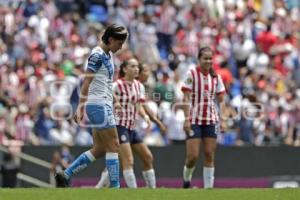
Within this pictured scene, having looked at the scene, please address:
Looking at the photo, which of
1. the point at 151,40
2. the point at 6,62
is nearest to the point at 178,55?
the point at 151,40

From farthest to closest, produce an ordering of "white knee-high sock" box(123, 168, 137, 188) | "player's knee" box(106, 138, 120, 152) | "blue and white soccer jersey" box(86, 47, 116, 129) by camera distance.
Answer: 1. "white knee-high sock" box(123, 168, 137, 188)
2. "player's knee" box(106, 138, 120, 152)
3. "blue and white soccer jersey" box(86, 47, 116, 129)

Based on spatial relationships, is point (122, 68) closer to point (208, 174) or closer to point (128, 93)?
point (128, 93)

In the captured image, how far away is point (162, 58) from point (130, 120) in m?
10.7

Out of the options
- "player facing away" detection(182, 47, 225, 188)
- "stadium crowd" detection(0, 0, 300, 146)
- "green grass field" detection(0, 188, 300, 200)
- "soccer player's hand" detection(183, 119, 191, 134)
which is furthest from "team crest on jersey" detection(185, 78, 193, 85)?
"stadium crowd" detection(0, 0, 300, 146)

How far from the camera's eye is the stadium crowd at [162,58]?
24312 millimetres

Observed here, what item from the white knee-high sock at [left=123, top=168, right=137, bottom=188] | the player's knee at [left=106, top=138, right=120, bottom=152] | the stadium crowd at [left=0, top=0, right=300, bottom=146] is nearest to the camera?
the player's knee at [left=106, top=138, right=120, bottom=152]

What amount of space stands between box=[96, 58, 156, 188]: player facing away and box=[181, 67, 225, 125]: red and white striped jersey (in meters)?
1.09

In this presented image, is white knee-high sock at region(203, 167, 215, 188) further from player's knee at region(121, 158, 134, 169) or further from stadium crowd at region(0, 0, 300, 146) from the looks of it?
stadium crowd at region(0, 0, 300, 146)

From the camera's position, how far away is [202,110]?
57.5ft

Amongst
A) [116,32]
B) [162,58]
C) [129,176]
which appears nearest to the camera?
[116,32]

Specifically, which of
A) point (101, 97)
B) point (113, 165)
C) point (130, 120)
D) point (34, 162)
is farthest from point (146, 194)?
point (34, 162)

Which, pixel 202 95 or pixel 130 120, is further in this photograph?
pixel 130 120

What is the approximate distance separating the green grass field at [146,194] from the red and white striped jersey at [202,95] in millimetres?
2937

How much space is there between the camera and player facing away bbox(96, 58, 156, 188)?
18.0m
